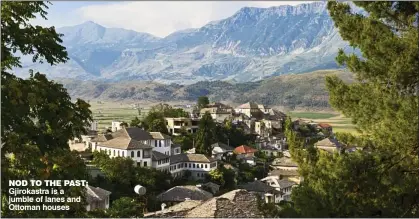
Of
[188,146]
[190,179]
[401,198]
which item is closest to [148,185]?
[190,179]

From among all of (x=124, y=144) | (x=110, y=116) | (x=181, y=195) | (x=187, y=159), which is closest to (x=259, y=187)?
(x=187, y=159)

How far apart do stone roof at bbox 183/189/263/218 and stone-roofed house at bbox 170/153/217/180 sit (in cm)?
3089

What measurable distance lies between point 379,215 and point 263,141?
61.3 meters

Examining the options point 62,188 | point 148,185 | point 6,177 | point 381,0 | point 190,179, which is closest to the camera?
point 6,177

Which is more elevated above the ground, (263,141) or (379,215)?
(379,215)

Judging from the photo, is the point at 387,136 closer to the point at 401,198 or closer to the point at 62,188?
the point at 401,198

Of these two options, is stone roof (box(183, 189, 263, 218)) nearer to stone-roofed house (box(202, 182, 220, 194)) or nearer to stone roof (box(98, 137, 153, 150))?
stone-roofed house (box(202, 182, 220, 194))

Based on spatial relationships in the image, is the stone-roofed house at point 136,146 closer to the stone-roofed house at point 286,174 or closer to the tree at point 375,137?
the stone-roofed house at point 286,174

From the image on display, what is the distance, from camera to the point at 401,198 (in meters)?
12.3

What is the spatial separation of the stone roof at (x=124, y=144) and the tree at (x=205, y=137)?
36.6 feet

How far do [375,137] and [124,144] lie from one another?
34604mm

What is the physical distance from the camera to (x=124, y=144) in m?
44.3

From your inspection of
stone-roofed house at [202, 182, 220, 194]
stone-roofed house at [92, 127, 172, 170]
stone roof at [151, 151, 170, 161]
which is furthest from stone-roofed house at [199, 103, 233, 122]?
stone-roofed house at [202, 182, 220, 194]

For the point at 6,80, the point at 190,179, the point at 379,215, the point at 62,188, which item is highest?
the point at 6,80
